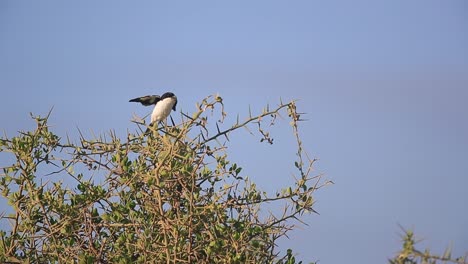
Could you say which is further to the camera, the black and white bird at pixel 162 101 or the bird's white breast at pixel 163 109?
the black and white bird at pixel 162 101

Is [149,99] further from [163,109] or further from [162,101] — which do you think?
[163,109]

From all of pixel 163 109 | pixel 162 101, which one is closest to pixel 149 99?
→ pixel 162 101

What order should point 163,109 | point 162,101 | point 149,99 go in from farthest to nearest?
point 149,99
point 162,101
point 163,109

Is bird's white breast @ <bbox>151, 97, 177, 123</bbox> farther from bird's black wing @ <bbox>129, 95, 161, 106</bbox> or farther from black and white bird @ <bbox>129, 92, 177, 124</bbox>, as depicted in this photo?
bird's black wing @ <bbox>129, 95, 161, 106</bbox>

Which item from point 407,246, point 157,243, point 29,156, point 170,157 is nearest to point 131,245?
point 157,243

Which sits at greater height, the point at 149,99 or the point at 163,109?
the point at 149,99

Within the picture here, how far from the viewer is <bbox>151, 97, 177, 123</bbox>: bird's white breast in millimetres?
7832

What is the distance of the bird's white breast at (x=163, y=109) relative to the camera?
7.83 m

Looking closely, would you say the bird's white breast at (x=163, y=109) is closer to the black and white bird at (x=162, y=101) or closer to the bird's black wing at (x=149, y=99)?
the black and white bird at (x=162, y=101)

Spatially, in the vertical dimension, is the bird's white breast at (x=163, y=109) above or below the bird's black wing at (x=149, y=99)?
below

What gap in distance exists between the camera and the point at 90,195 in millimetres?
4625

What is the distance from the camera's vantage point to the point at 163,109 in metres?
7.96

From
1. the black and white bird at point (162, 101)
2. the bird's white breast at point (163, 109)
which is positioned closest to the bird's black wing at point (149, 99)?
the black and white bird at point (162, 101)

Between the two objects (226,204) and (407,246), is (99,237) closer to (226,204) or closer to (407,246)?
(226,204)
